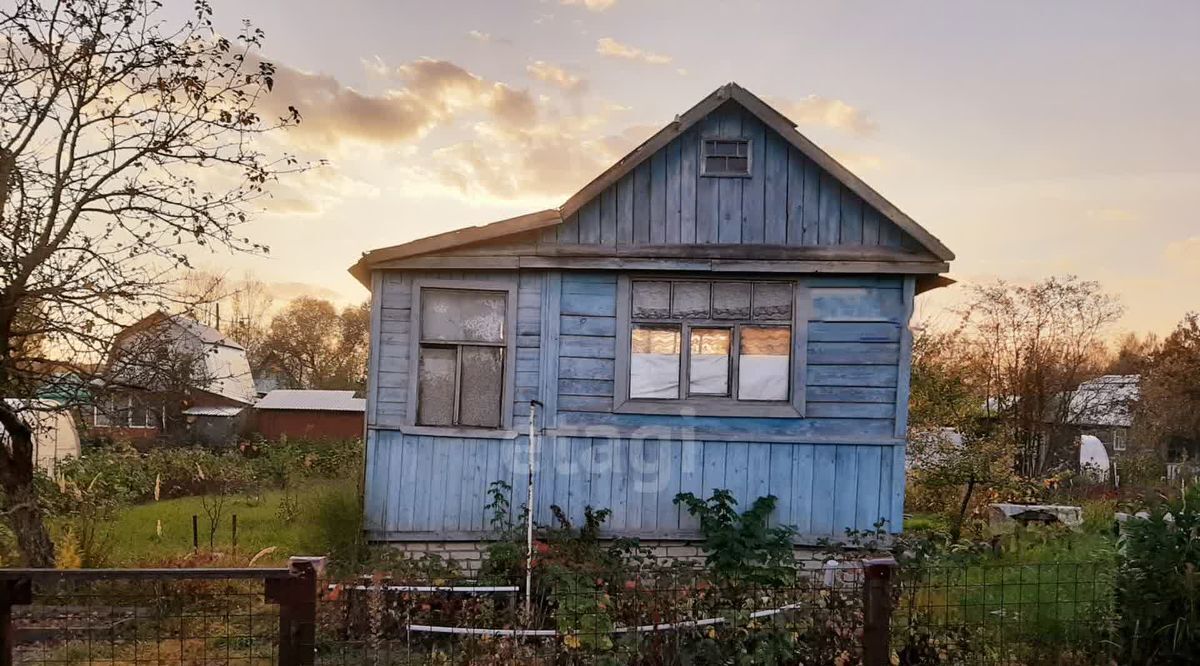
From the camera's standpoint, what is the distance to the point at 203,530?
11328mm

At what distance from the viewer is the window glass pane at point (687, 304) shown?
25.8ft

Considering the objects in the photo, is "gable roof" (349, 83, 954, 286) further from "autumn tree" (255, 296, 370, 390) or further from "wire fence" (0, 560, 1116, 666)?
"autumn tree" (255, 296, 370, 390)

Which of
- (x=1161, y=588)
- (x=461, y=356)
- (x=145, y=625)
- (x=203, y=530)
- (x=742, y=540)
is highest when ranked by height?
(x=461, y=356)

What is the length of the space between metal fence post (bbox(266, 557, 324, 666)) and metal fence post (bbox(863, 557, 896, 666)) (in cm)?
310

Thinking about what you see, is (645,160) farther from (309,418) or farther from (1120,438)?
(1120,438)

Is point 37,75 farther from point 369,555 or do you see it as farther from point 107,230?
point 369,555

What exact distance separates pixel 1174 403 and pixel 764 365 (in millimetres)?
23100

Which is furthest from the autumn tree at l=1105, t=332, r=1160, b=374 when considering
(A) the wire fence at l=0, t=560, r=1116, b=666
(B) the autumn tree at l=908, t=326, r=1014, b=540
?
(A) the wire fence at l=0, t=560, r=1116, b=666

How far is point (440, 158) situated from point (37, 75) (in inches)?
196

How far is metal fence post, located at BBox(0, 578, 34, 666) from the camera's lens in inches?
151

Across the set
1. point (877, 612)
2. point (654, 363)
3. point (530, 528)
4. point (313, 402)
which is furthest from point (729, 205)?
point (313, 402)

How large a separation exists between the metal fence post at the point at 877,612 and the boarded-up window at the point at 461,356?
4.49 metres

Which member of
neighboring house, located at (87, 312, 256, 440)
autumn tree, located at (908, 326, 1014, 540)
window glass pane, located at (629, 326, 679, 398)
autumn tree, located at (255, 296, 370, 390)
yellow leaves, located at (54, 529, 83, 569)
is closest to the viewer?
neighboring house, located at (87, 312, 256, 440)

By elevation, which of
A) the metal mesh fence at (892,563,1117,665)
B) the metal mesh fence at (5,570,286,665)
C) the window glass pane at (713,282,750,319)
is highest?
the window glass pane at (713,282,750,319)
